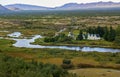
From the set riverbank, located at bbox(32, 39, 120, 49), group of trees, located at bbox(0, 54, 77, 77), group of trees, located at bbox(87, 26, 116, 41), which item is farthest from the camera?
group of trees, located at bbox(87, 26, 116, 41)

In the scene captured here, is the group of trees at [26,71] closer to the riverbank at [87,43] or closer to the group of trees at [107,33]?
the riverbank at [87,43]

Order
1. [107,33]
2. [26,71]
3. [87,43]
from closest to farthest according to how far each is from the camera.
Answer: [26,71], [87,43], [107,33]

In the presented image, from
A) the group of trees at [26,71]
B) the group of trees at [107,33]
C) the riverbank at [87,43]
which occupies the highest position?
the group of trees at [26,71]

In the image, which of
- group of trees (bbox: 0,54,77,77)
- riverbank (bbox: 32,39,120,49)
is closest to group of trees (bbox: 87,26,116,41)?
riverbank (bbox: 32,39,120,49)

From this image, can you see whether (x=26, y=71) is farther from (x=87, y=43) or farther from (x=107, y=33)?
(x=107, y=33)

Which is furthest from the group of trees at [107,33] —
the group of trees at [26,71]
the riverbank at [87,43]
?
the group of trees at [26,71]

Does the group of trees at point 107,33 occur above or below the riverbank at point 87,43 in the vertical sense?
above

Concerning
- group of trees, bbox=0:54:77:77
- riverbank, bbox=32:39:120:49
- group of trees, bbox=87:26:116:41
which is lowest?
riverbank, bbox=32:39:120:49

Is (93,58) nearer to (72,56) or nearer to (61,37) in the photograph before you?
(72,56)

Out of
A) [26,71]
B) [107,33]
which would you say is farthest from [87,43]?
[26,71]

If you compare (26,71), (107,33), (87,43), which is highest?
(26,71)

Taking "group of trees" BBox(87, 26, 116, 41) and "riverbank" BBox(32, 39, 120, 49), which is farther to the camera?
"group of trees" BBox(87, 26, 116, 41)

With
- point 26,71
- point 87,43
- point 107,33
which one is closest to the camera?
point 26,71

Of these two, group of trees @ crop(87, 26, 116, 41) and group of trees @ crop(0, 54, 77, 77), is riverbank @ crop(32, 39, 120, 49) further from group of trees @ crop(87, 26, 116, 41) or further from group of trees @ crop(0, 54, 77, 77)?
group of trees @ crop(0, 54, 77, 77)
